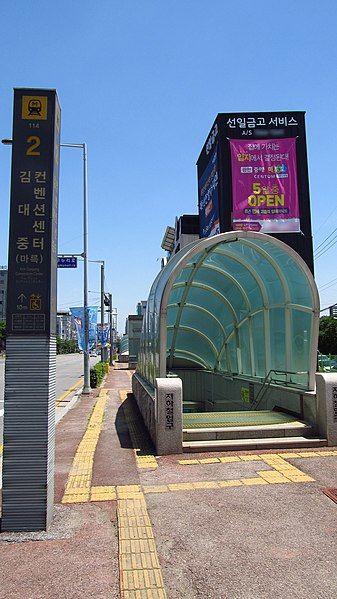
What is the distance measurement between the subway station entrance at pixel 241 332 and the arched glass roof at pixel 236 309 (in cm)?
2

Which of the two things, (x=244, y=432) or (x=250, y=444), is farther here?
(x=244, y=432)

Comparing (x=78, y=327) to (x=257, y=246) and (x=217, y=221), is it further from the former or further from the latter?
(x=257, y=246)

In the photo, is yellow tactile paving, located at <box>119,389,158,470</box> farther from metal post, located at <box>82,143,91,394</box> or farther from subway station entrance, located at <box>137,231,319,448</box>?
metal post, located at <box>82,143,91,394</box>

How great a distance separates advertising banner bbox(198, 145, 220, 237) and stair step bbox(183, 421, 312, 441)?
69.5 feet

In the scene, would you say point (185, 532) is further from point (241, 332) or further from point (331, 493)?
point (241, 332)

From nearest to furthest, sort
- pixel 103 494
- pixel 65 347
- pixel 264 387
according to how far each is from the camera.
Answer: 1. pixel 103 494
2. pixel 264 387
3. pixel 65 347

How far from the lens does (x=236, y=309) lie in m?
13.7

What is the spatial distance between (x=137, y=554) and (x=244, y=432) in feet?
15.2

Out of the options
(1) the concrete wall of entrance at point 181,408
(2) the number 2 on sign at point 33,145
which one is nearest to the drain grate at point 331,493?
(1) the concrete wall of entrance at point 181,408

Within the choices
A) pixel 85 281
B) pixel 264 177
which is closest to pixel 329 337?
pixel 264 177

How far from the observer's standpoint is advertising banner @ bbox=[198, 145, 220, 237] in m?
29.8

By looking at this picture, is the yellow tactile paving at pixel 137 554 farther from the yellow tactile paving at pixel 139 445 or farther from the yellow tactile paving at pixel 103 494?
the yellow tactile paving at pixel 139 445

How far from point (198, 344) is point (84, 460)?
32.9 ft

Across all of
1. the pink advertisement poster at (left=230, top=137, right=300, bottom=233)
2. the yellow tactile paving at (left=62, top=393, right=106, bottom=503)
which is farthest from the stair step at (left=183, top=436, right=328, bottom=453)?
the pink advertisement poster at (left=230, top=137, right=300, bottom=233)
